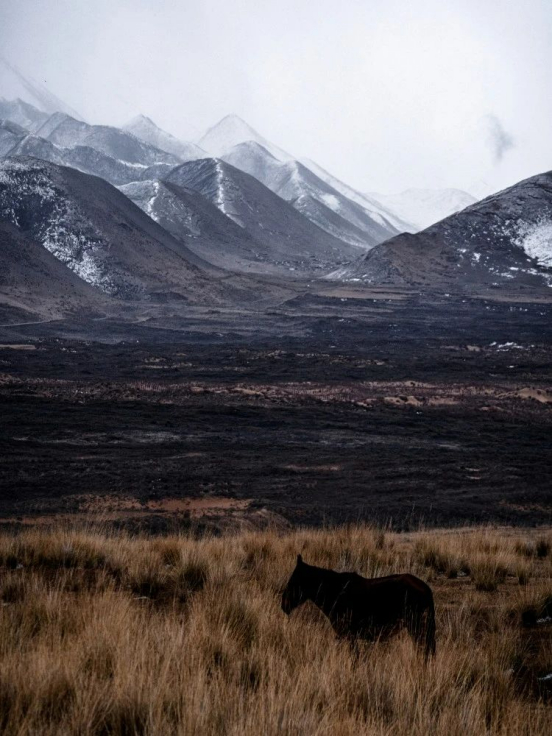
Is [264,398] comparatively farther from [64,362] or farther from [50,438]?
[64,362]

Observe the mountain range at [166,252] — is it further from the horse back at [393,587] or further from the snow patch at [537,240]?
the horse back at [393,587]

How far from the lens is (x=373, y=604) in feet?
14.3

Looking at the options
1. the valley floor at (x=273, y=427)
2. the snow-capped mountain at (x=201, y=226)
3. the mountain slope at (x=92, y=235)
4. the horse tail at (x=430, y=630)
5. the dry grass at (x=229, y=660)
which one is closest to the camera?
the dry grass at (x=229, y=660)

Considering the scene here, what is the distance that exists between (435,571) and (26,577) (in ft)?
12.4

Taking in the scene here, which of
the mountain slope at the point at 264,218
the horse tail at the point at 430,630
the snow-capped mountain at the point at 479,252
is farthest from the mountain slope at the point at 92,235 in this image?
the horse tail at the point at 430,630

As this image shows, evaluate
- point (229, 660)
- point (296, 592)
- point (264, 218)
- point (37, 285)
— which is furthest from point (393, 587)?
point (264, 218)

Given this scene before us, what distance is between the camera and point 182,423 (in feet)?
97.3

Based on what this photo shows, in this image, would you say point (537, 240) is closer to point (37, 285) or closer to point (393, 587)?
point (37, 285)

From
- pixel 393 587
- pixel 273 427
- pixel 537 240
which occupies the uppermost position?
pixel 537 240

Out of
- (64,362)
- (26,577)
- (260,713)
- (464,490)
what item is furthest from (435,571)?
(64,362)

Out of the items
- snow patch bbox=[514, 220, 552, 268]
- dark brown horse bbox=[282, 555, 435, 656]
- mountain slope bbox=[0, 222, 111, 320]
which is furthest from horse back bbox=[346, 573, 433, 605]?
snow patch bbox=[514, 220, 552, 268]

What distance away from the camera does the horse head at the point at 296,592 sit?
4641 millimetres

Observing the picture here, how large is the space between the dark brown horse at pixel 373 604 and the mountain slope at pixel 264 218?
133349mm

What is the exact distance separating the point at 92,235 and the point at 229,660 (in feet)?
319
